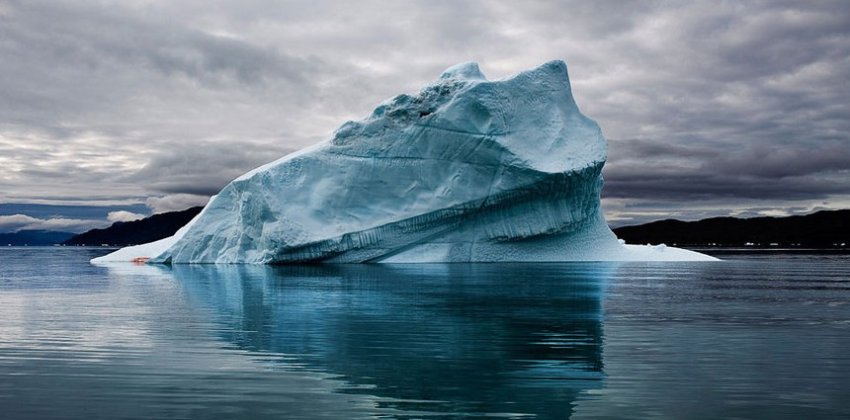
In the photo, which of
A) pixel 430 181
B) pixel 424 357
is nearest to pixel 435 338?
pixel 424 357

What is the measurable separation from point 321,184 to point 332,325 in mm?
19374

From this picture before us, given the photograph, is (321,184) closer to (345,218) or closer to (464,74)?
(345,218)

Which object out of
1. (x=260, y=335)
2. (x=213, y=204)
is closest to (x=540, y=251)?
(x=213, y=204)

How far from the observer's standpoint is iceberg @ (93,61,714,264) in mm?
28250

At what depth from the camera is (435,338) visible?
8617 millimetres

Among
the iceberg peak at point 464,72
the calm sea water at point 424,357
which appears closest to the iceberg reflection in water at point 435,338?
the calm sea water at point 424,357

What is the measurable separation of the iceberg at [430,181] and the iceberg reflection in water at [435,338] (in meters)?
11.3

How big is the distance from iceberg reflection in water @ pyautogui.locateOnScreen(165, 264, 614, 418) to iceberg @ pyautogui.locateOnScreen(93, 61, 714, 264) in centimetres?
1133

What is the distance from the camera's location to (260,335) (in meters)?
8.84

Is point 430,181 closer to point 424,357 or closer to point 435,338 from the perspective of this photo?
point 435,338

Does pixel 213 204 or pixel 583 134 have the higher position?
pixel 583 134

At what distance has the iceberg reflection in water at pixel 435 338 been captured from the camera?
5.68 meters

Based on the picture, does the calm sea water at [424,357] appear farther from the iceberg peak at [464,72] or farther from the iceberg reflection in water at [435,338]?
the iceberg peak at [464,72]

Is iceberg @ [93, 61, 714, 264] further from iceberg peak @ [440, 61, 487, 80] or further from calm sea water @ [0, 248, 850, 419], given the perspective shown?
calm sea water @ [0, 248, 850, 419]
